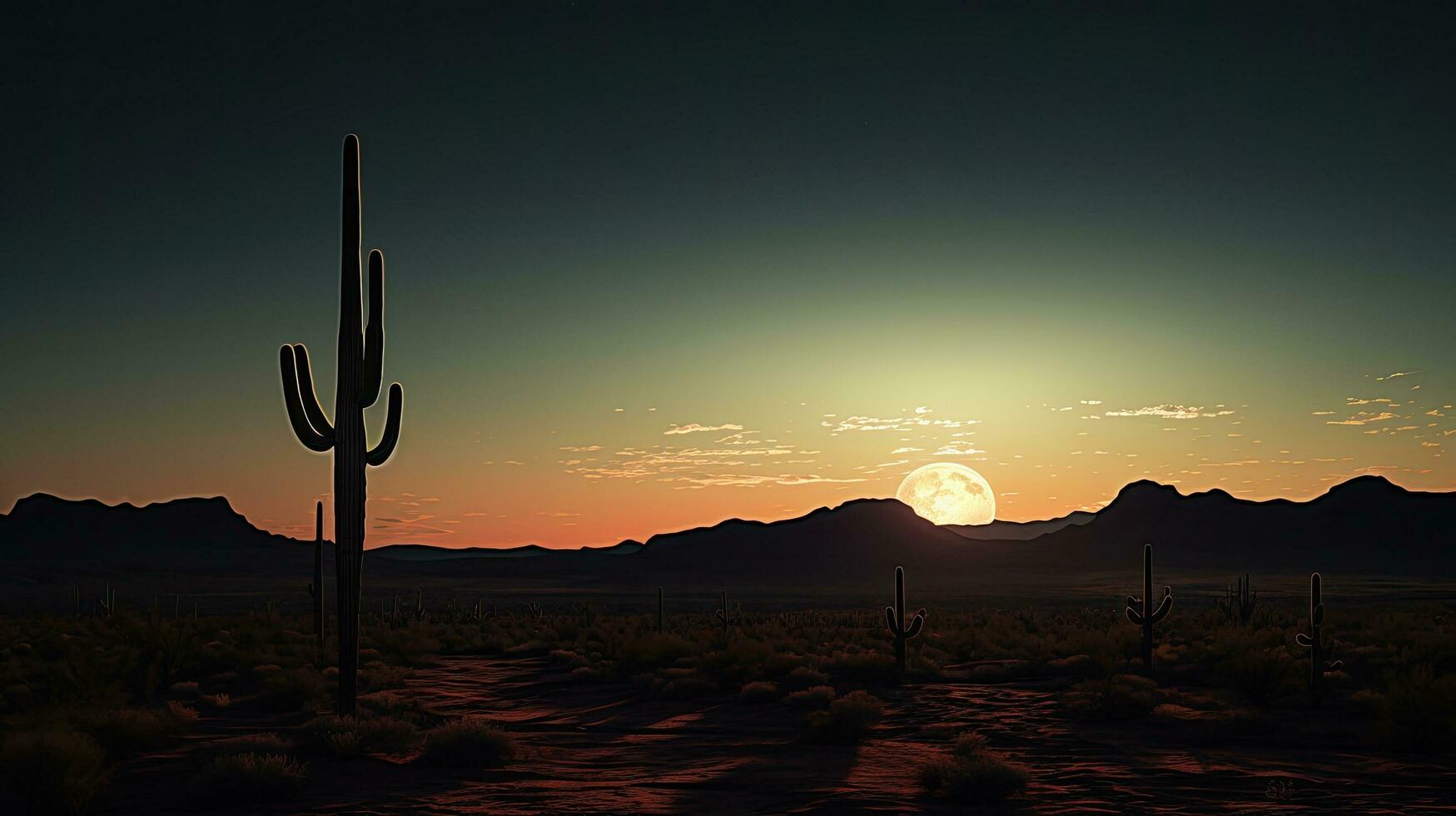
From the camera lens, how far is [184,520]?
176 m

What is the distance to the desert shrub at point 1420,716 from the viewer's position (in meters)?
16.5

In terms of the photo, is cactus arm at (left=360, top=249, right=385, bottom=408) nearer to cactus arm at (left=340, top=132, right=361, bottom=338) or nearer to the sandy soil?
cactus arm at (left=340, top=132, right=361, bottom=338)

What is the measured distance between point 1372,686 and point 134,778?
2171 cm

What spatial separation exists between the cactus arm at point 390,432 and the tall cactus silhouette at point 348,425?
0.02 m

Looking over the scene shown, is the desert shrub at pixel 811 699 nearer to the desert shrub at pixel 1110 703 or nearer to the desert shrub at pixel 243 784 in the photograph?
the desert shrub at pixel 1110 703

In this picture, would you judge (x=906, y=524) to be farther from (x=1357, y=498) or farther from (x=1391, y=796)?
(x=1391, y=796)

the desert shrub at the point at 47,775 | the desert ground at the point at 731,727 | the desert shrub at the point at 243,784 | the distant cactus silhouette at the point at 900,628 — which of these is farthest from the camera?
the distant cactus silhouette at the point at 900,628

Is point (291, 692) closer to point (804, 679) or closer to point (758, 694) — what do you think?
point (758, 694)

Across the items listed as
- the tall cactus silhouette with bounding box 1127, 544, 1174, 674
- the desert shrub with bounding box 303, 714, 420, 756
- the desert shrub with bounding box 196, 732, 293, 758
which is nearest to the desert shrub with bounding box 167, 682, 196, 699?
the desert shrub with bounding box 196, 732, 293, 758

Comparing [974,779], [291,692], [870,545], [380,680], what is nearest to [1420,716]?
[974,779]

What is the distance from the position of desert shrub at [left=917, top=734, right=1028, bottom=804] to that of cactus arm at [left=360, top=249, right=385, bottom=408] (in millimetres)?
10109

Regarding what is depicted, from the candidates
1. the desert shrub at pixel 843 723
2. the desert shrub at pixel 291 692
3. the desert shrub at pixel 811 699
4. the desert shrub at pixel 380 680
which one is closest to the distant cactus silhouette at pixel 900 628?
the desert shrub at pixel 811 699

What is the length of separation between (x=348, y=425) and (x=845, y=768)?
358 inches

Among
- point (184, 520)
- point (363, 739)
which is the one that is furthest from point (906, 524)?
point (363, 739)
